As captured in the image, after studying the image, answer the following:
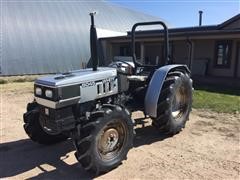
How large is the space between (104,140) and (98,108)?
0.48 m

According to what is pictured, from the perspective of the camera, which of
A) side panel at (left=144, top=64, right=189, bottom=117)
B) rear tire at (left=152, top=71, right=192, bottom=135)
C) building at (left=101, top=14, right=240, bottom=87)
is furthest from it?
building at (left=101, top=14, right=240, bottom=87)

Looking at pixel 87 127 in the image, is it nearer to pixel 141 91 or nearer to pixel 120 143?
pixel 120 143

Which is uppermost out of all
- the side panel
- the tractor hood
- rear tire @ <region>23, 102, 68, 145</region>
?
the tractor hood

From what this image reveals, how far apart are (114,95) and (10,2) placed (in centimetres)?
1929

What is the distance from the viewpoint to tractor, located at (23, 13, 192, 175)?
410 centimetres

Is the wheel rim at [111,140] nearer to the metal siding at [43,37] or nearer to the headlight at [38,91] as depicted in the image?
the headlight at [38,91]

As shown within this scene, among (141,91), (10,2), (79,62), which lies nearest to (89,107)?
(141,91)

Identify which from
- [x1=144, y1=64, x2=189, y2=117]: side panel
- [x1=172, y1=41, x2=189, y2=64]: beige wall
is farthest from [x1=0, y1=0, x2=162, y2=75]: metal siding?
[x1=144, y1=64, x2=189, y2=117]: side panel

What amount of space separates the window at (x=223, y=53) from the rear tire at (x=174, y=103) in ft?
34.8

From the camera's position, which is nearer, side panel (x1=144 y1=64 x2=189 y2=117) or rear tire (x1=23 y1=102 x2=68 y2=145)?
rear tire (x1=23 y1=102 x2=68 y2=145)

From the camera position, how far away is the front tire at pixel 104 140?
397 centimetres

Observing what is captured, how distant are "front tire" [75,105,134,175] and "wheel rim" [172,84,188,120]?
6.00ft

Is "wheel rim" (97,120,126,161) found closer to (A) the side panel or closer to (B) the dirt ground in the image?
(B) the dirt ground

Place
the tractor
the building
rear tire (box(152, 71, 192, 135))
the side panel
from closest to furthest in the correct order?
the tractor, the side panel, rear tire (box(152, 71, 192, 135)), the building
